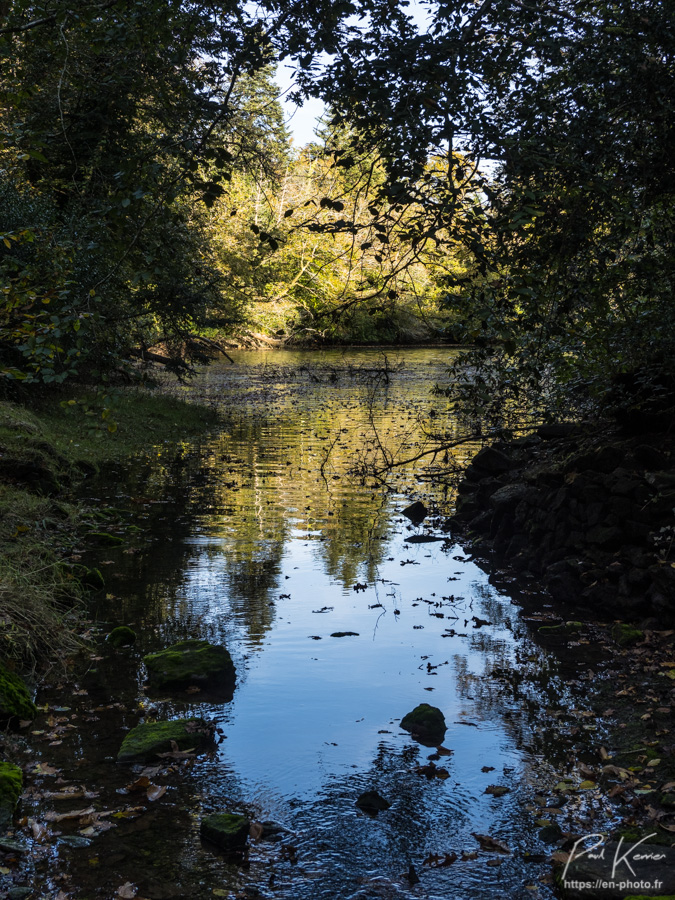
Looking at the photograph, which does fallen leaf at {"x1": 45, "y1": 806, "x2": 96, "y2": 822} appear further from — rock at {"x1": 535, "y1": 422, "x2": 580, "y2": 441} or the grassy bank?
rock at {"x1": 535, "y1": 422, "x2": 580, "y2": 441}

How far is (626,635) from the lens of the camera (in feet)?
26.4

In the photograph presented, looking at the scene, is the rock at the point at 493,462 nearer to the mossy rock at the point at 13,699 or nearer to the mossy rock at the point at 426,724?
the mossy rock at the point at 426,724

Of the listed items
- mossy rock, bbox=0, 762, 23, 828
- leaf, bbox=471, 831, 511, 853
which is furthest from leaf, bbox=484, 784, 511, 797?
mossy rock, bbox=0, 762, 23, 828

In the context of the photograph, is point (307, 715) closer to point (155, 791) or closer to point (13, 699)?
point (155, 791)

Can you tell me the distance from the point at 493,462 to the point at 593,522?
3.96 m

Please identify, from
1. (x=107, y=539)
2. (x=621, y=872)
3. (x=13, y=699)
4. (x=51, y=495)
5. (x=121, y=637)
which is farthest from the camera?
(x=51, y=495)

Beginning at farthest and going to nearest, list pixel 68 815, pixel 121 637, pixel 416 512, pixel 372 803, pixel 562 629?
pixel 416 512, pixel 562 629, pixel 121 637, pixel 372 803, pixel 68 815

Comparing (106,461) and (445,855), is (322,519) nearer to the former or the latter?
(106,461)

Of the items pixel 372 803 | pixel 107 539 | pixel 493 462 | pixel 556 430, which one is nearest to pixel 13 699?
pixel 372 803

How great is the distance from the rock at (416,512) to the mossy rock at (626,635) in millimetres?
5302

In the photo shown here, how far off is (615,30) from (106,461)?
12.9m

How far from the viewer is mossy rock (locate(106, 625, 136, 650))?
7992mm

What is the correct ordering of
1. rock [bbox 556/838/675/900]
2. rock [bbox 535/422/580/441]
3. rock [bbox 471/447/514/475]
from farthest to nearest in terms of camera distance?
rock [bbox 471/447/514/475] < rock [bbox 535/422/580/441] < rock [bbox 556/838/675/900]

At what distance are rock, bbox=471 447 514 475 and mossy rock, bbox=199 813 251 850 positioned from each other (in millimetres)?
9399
